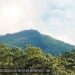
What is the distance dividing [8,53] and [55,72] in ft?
55.8

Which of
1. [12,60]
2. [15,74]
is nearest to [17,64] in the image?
[12,60]

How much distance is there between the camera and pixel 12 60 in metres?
81.0

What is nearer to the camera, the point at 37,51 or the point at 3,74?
the point at 3,74

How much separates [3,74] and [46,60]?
1137 cm

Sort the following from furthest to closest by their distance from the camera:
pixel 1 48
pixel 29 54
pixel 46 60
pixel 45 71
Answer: pixel 1 48 < pixel 29 54 < pixel 46 60 < pixel 45 71

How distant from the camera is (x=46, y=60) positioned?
248 feet

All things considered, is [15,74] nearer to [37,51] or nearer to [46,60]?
[46,60]

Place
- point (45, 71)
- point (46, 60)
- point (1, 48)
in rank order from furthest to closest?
point (1, 48)
point (46, 60)
point (45, 71)

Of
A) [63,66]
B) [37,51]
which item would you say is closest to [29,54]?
[37,51]

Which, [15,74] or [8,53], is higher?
[8,53]

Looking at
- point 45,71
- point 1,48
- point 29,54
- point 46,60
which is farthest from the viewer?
point 1,48

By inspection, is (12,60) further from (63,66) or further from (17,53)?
(63,66)

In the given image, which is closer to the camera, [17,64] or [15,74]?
[15,74]

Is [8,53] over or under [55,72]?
over
